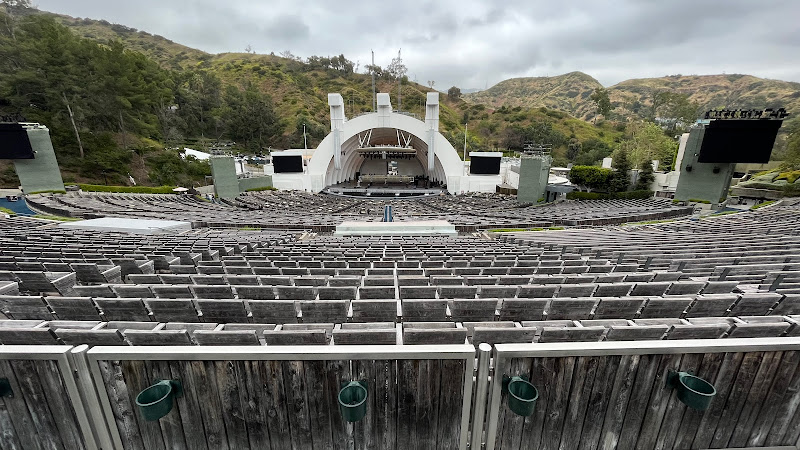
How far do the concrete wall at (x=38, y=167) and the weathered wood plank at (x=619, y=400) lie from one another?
40.0 meters

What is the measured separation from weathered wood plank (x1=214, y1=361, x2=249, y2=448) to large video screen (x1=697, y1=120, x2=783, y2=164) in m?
32.6

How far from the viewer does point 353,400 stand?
230 cm

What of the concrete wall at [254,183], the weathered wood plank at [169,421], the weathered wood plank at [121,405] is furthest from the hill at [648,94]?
the weathered wood plank at [121,405]

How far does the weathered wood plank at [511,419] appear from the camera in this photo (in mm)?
2340

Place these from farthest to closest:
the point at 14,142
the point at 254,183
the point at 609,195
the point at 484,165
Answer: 1. the point at 484,165
2. the point at 254,183
3. the point at 609,195
4. the point at 14,142

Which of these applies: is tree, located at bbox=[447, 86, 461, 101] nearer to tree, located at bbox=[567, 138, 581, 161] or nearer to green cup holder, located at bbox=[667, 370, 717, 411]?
tree, located at bbox=[567, 138, 581, 161]

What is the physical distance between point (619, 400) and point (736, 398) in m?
1.05

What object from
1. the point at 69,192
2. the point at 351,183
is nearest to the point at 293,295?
the point at 69,192

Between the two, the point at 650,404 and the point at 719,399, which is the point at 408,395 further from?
the point at 719,399

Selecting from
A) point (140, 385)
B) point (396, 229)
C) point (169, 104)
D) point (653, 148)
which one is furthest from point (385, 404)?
point (169, 104)

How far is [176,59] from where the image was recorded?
409 feet

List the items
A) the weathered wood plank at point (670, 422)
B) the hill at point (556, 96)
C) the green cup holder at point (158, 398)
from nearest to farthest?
the green cup holder at point (158, 398) < the weathered wood plank at point (670, 422) < the hill at point (556, 96)

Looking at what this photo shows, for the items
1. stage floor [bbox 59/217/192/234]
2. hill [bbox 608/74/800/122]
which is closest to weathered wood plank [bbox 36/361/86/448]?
stage floor [bbox 59/217/192/234]

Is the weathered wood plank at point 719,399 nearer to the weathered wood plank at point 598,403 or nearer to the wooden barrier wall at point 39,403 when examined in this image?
the weathered wood plank at point 598,403
